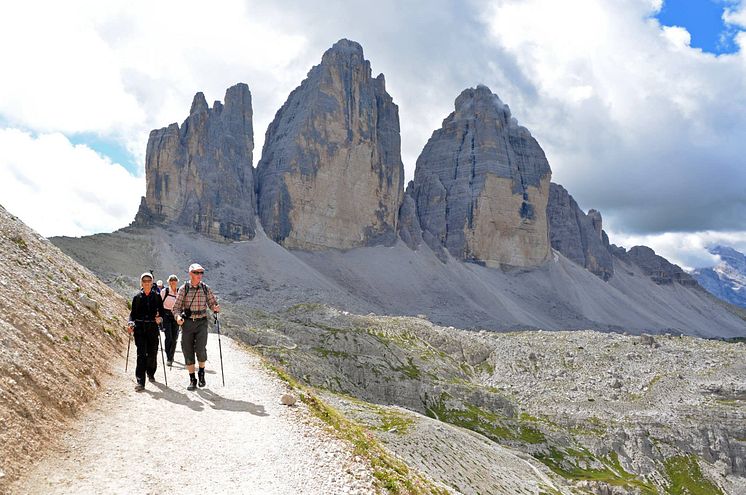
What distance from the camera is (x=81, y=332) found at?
1329 cm

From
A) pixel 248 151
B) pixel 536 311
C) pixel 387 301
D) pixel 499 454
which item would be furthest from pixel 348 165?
pixel 499 454

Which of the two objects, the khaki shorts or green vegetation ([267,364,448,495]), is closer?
green vegetation ([267,364,448,495])

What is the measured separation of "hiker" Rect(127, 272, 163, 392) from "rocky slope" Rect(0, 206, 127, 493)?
94cm

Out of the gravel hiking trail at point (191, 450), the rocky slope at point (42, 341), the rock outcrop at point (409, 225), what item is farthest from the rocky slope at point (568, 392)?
the rock outcrop at point (409, 225)

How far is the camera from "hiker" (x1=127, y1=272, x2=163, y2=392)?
41.1 feet

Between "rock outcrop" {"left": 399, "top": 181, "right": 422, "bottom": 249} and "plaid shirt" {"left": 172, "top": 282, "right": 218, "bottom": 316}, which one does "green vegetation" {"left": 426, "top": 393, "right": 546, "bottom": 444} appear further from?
"rock outcrop" {"left": 399, "top": 181, "right": 422, "bottom": 249}

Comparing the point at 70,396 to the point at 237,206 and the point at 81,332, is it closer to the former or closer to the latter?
the point at 81,332

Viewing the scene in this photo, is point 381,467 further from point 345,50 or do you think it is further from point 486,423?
point 345,50

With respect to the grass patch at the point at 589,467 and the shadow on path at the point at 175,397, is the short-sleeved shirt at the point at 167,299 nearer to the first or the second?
the shadow on path at the point at 175,397

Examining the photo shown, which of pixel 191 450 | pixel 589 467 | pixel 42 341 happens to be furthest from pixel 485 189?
pixel 191 450

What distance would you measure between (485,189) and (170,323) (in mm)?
169535

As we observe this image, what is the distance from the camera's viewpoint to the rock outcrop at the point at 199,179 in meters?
128

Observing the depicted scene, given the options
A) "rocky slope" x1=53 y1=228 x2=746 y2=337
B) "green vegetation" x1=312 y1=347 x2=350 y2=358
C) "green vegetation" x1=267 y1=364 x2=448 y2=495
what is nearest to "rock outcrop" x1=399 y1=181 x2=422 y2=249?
"rocky slope" x1=53 y1=228 x2=746 y2=337

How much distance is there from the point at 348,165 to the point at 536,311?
6725 cm
